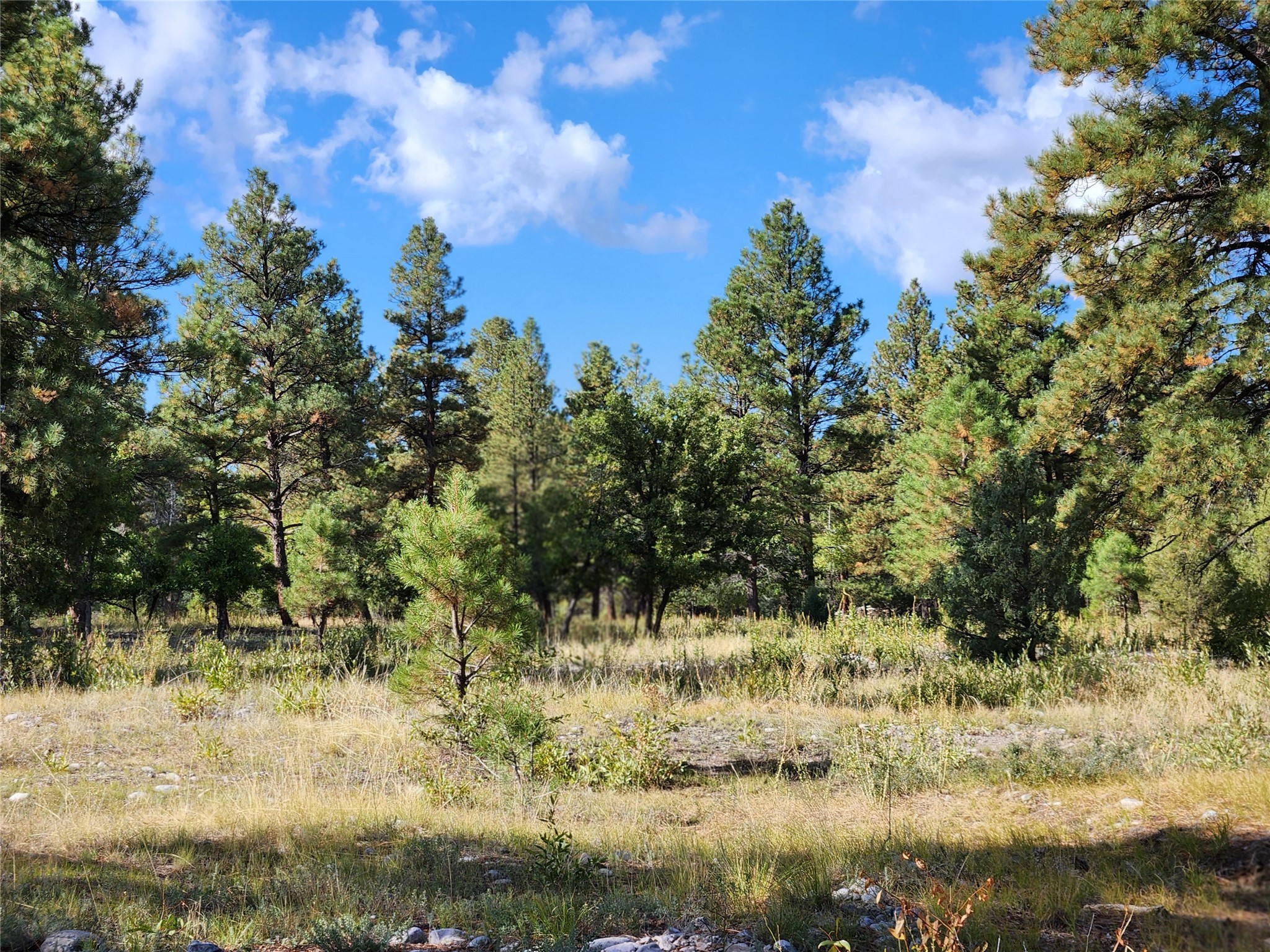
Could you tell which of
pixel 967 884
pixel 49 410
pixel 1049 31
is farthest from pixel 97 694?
pixel 1049 31

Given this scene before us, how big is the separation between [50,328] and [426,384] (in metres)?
16.2

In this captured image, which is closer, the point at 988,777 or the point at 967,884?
the point at 967,884

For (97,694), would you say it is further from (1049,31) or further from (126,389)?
(1049,31)

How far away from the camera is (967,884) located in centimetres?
394

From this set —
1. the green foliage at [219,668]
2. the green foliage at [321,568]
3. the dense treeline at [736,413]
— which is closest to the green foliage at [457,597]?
the dense treeline at [736,413]

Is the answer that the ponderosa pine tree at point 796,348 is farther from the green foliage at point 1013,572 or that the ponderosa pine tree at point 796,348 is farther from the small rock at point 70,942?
the small rock at point 70,942

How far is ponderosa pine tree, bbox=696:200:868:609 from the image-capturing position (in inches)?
963

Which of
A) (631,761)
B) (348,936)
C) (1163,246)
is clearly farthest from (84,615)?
(1163,246)

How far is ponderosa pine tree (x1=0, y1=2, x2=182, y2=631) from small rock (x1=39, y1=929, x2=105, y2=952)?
7.35 metres

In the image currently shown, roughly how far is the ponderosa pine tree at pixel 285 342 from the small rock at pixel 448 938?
1898 cm

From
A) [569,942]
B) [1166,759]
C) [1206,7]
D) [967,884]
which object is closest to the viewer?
[569,942]

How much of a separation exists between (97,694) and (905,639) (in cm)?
1208

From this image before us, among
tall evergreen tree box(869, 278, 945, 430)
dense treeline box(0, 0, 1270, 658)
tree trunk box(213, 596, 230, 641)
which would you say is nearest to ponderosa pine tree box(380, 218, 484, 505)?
dense treeline box(0, 0, 1270, 658)

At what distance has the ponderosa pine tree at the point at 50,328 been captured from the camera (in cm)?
904
